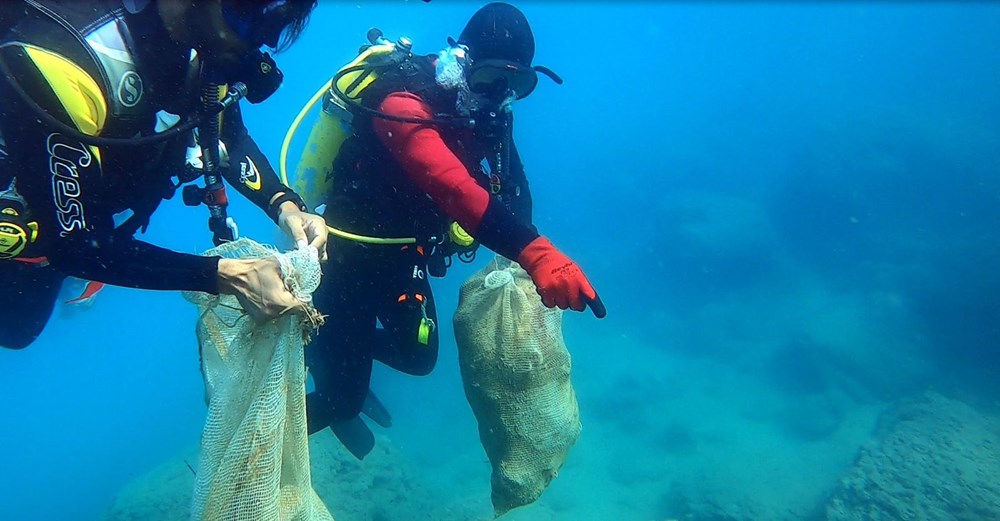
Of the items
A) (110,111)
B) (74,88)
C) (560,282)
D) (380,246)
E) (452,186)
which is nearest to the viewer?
(74,88)

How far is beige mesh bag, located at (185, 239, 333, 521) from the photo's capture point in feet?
7.06

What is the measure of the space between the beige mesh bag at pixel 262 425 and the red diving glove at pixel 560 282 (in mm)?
1097

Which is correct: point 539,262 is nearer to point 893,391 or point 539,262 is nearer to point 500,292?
point 500,292

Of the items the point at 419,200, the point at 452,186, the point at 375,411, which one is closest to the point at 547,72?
the point at 419,200

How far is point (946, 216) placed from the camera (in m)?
22.7

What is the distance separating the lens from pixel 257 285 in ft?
6.65

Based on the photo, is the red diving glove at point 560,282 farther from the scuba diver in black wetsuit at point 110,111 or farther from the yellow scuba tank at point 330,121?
the yellow scuba tank at point 330,121

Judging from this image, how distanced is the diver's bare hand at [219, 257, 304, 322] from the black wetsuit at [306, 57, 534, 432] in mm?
1698

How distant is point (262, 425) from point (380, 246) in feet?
6.50

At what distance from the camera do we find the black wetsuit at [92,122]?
1.67 m

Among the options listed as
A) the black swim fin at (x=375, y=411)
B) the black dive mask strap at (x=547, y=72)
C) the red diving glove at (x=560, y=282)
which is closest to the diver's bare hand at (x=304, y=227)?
the red diving glove at (x=560, y=282)

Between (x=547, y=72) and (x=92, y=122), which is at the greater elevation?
(x=547, y=72)

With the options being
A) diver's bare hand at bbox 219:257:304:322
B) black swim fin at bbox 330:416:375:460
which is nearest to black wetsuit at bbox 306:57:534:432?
black swim fin at bbox 330:416:375:460

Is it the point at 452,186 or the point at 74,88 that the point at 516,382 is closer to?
the point at 452,186
